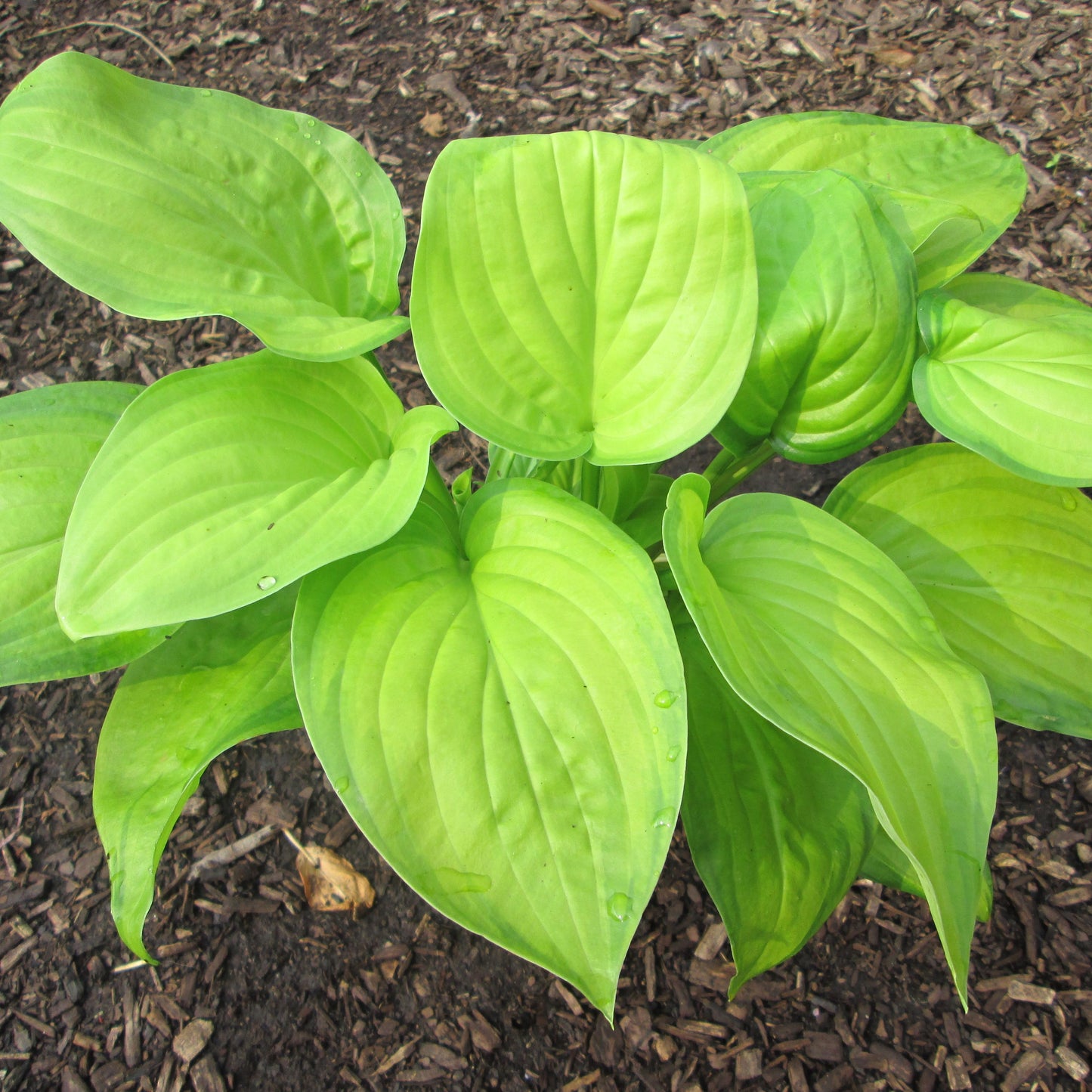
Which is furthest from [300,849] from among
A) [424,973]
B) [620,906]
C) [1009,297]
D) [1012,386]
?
[1009,297]

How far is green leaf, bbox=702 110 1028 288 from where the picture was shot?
4.04 feet

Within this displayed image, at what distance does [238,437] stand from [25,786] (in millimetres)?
966

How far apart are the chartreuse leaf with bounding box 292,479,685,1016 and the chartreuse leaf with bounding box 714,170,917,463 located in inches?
12.7

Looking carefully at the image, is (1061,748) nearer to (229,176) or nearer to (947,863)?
(947,863)

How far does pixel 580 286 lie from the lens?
1004mm

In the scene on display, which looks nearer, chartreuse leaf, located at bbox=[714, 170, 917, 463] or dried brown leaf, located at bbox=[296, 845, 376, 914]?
chartreuse leaf, located at bbox=[714, 170, 917, 463]

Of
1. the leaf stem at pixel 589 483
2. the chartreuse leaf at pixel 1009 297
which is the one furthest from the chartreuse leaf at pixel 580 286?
the chartreuse leaf at pixel 1009 297

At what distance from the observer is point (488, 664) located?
2.90 ft

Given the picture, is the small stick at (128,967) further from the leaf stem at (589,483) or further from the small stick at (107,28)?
the small stick at (107,28)

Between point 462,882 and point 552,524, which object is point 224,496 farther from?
point 462,882

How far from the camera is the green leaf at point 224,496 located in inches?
31.4

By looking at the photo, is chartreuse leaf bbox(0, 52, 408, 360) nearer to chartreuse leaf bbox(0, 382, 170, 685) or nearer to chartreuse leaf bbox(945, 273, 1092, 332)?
chartreuse leaf bbox(0, 382, 170, 685)

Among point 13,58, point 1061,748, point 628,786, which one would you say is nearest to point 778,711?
point 628,786

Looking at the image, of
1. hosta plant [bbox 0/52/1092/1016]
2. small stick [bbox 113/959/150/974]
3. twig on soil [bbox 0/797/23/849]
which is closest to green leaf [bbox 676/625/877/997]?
hosta plant [bbox 0/52/1092/1016]
